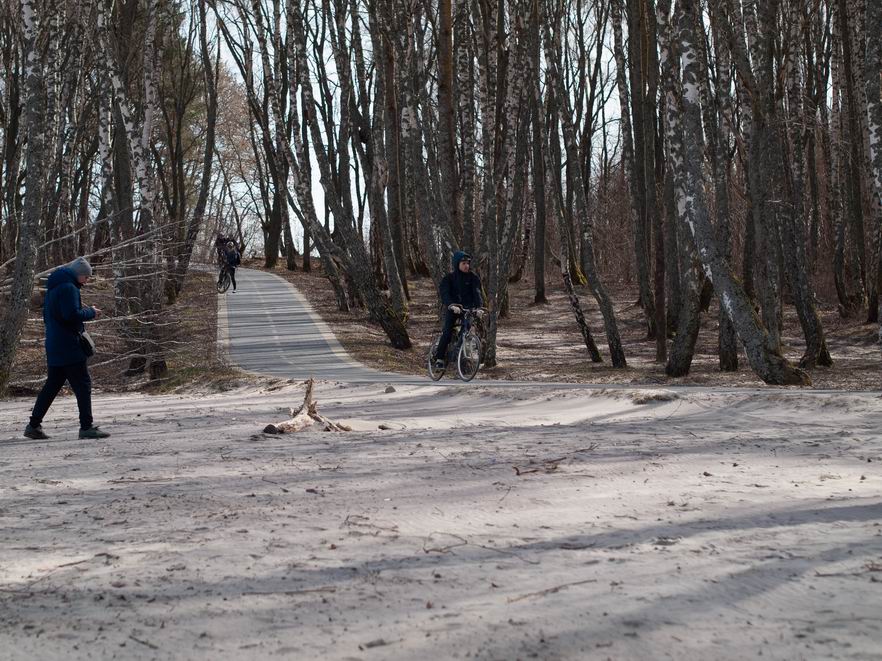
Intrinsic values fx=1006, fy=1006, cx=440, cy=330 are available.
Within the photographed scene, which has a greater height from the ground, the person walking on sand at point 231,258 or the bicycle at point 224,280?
the person walking on sand at point 231,258

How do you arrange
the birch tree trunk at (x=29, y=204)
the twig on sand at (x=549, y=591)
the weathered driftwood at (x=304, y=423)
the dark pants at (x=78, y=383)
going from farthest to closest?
the birch tree trunk at (x=29, y=204)
the dark pants at (x=78, y=383)
the weathered driftwood at (x=304, y=423)
the twig on sand at (x=549, y=591)

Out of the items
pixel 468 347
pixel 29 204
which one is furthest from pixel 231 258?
pixel 468 347

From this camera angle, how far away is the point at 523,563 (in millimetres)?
4812

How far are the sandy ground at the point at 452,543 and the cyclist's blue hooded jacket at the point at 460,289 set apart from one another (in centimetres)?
555

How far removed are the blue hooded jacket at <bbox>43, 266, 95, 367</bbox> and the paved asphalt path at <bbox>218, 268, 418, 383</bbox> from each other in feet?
19.7

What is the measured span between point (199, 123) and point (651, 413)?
131 feet

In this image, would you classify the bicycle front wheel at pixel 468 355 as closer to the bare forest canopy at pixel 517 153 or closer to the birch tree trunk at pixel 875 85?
the bare forest canopy at pixel 517 153

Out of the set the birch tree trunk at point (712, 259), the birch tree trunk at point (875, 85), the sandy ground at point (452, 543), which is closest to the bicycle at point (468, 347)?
the birch tree trunk at point (712, 259)

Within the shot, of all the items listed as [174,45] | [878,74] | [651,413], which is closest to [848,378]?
[878,74]

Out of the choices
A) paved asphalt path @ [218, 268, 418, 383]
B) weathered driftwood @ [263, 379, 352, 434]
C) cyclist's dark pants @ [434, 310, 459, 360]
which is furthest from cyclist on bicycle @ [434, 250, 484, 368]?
weathered driftwood @ [263, 379, 352, 434]

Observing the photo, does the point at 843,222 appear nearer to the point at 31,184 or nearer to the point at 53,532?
the point at 31,184

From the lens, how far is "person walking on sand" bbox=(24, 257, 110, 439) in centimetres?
970

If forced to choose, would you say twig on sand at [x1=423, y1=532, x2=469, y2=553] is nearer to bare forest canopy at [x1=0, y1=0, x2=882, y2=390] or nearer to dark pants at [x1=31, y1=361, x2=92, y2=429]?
dark pants at [x1=31, y1=361, x2=92, y2=429]

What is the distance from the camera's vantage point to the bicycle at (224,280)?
3356cm
